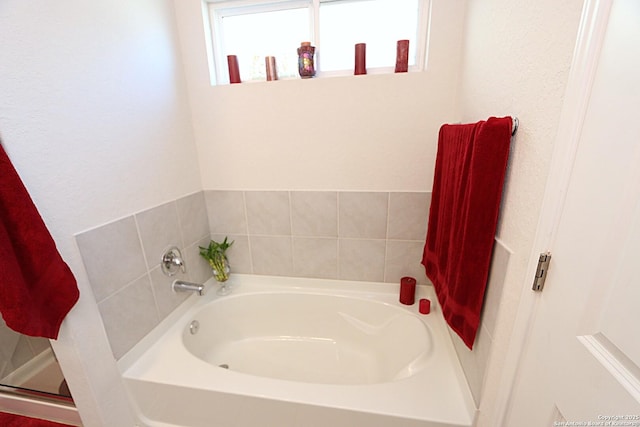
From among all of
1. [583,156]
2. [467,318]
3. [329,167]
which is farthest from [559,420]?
[329,167]

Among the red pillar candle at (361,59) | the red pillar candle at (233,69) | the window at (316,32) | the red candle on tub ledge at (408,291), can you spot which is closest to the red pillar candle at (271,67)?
the window at (316,32)

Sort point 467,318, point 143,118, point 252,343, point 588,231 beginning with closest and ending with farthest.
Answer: point 588,231 < point 467,318 < point 143,118 < point 252,343

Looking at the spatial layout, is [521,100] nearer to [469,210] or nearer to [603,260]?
[469,210]

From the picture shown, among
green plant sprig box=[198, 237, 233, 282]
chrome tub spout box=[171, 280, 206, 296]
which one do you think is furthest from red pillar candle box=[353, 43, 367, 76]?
chrome tub spout box=[171, 280, 206, 296]

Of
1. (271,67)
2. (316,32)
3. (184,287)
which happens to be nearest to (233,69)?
(271,67)

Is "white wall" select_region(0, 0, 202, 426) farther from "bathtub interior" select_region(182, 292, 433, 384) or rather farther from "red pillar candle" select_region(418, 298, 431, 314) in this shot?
"red pillar candle" select_region(418, 298, 431, 314)

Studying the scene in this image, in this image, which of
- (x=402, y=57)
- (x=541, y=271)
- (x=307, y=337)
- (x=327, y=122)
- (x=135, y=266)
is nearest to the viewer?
(x=541, y=271)

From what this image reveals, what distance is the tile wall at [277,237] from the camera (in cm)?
116

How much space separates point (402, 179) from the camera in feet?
4.56

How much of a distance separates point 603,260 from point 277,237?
54.9 inches

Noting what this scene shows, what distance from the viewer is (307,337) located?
1.65m

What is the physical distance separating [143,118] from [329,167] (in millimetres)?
905

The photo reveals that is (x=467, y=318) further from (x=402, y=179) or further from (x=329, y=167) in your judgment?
(x=329, y=167)

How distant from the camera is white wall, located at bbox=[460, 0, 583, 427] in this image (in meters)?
0.56
